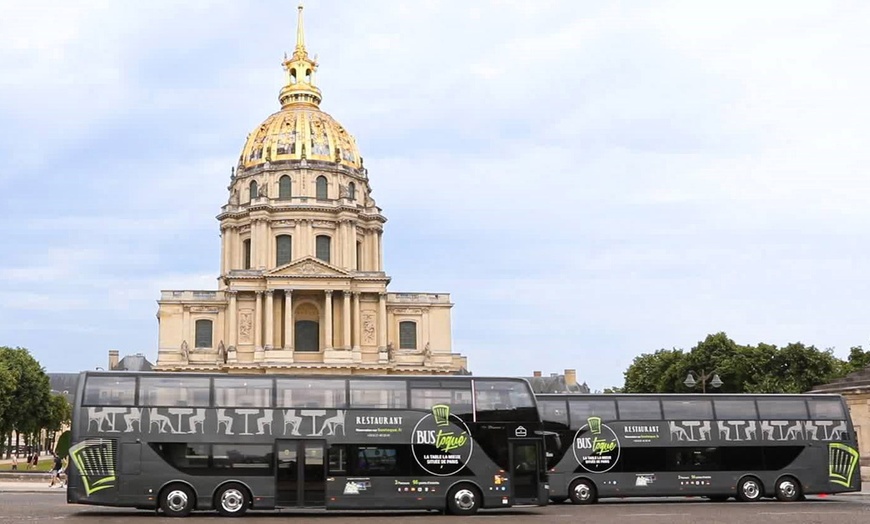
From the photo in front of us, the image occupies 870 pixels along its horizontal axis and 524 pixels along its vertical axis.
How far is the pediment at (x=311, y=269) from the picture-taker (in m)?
82.3

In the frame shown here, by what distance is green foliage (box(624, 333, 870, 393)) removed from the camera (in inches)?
2707

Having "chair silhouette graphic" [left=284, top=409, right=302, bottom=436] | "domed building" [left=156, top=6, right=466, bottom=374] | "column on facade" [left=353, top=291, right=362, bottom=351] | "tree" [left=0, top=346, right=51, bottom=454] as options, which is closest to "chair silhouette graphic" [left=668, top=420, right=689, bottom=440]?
"chair silhouette graphic" [left=284, top=409, right=302, bottom=436]

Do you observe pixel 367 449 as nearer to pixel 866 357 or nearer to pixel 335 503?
pixel 335 503

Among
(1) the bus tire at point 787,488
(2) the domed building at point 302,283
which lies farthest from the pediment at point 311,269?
(1) the bus tire at point 787,488

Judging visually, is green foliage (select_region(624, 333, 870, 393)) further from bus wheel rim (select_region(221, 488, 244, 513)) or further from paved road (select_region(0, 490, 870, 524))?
bus wheel rim (select_region(221, 488, 244, 513))

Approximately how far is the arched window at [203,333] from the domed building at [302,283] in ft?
0.27

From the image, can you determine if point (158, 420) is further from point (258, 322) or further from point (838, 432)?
point (258, 322)

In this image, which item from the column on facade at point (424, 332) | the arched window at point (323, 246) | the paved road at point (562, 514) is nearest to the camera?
the paved road at point (562, 514)

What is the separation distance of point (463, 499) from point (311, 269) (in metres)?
60.7

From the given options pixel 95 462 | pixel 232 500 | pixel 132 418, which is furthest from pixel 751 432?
pixel 95 462

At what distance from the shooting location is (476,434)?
77.4 feet

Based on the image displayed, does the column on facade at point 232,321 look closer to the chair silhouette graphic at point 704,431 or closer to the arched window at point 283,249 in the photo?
the arched window at point 283,249

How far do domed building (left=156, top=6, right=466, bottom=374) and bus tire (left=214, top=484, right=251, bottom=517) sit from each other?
56748mm

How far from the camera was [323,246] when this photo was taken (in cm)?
8988
